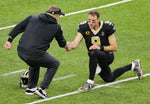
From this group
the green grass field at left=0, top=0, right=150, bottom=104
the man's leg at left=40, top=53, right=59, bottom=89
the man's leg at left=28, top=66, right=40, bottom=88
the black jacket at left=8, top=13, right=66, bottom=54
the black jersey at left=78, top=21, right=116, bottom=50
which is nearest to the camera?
the black jacket at left=8, top=13, right=66, bottom=54

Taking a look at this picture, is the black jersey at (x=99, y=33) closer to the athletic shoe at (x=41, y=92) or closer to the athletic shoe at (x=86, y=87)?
the athletic shoe at (x=86, y=87)

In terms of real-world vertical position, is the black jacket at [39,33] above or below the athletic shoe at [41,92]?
above

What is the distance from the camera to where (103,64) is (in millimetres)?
11898

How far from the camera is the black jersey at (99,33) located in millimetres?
11727

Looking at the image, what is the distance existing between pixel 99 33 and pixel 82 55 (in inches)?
125

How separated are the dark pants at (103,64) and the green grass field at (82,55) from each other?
0.78ft

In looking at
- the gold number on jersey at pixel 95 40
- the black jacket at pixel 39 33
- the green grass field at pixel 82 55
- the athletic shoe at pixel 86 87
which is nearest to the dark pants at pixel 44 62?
the black jacket at pixel 39 33

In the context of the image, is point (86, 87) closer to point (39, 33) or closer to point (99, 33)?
point (99, 33)

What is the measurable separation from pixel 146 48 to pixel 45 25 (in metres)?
5.21

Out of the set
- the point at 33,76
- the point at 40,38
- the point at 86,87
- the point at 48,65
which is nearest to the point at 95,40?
the point at 86,87

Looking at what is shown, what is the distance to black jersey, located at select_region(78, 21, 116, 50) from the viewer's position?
11.7m

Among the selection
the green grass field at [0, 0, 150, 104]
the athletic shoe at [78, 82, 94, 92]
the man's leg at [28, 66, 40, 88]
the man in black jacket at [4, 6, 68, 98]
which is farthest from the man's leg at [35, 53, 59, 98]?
the athletic shoe at [78, 82, 94, 92]

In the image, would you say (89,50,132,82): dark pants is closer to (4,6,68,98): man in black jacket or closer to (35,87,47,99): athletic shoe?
(4,6,68,98): man in black jacket

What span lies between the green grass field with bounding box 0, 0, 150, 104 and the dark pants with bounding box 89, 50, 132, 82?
0.78 ft
